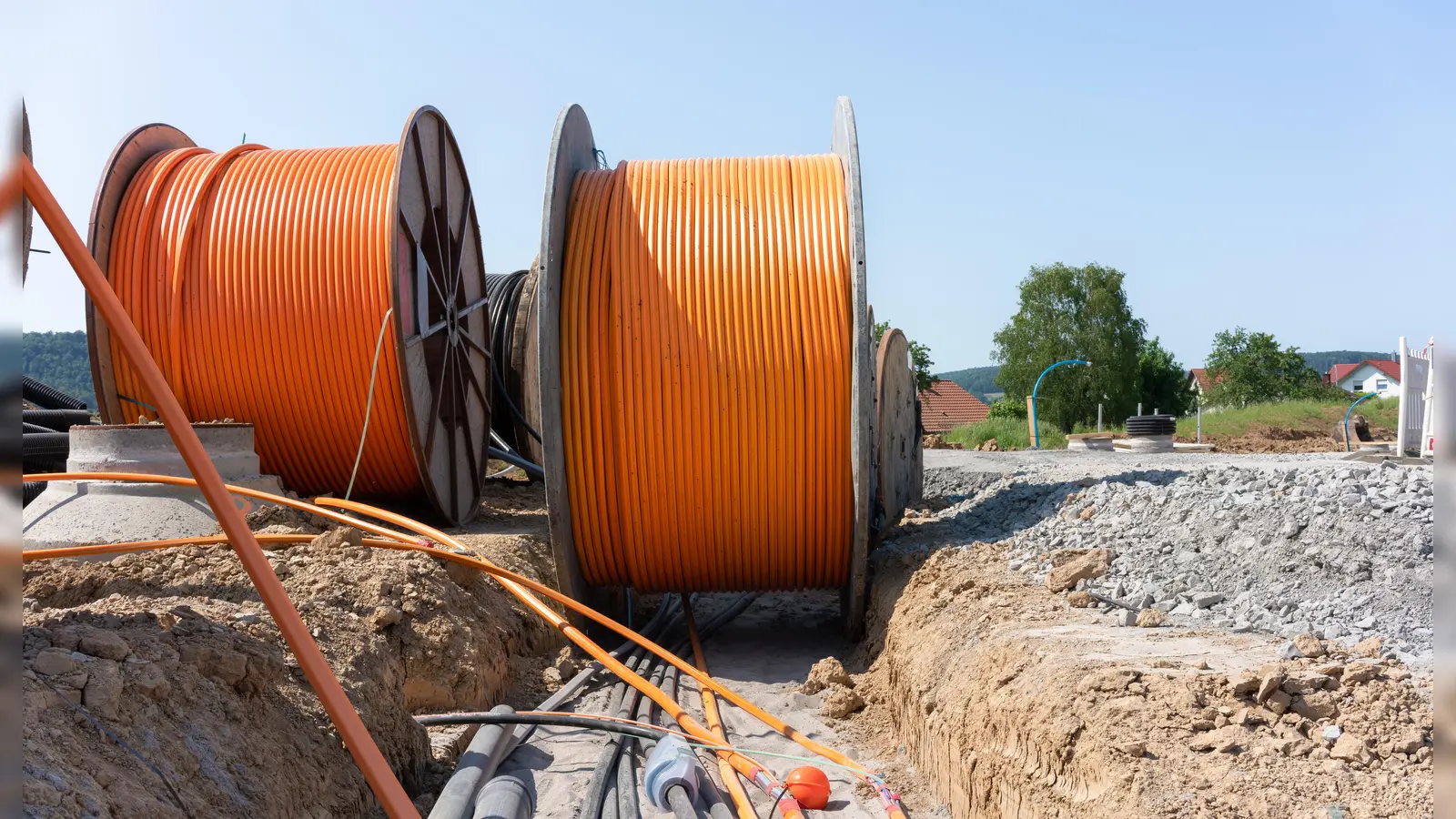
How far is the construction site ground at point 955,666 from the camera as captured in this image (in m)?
3.18

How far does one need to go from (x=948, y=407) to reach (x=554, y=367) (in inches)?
1749

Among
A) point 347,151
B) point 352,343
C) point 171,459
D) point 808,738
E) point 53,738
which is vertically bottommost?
point 808,738

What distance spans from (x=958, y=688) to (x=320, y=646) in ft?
9.26

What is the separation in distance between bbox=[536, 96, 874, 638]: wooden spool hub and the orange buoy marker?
2.28 m

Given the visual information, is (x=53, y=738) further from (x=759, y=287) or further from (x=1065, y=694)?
(x=759, y=287)

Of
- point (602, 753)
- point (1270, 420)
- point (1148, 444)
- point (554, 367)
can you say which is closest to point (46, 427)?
point (554, 367)

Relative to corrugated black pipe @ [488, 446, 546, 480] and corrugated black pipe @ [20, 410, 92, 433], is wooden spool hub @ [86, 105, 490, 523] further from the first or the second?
corrugated black pipe @ [488, 446, 546, 480]

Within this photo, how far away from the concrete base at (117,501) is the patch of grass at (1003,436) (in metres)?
16.5

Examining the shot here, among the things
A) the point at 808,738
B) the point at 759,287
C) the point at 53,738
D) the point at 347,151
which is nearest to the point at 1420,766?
the point at 808,738

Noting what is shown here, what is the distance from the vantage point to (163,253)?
7.77 m

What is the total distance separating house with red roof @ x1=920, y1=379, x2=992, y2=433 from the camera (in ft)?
153

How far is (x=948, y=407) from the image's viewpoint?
163 feet

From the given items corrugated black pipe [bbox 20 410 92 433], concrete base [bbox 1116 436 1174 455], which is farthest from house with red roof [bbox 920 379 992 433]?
corrugated black pipe [bbox 20 410 92 433]

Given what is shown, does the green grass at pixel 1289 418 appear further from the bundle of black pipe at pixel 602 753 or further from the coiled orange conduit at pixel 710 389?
the bundle of black pipe at pixel 602 753
